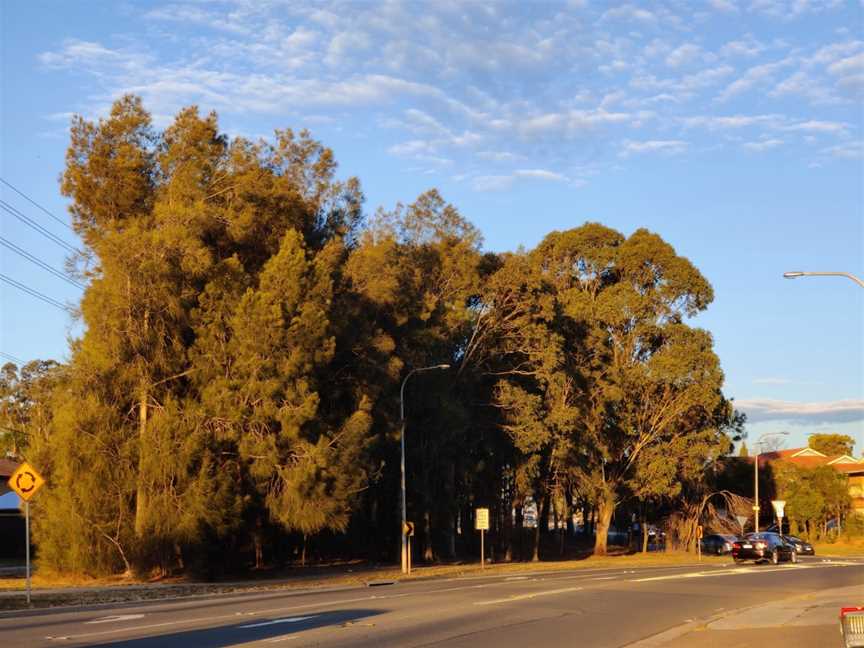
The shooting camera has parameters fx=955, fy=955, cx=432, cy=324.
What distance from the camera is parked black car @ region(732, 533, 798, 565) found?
46781 millimetres

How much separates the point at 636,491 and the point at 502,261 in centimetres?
1809

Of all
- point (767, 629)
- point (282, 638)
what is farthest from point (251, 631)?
point (767, 629)

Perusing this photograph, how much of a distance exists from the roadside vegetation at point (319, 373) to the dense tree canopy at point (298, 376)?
0.37 ft

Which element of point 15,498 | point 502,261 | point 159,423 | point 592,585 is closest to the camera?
point 592,585

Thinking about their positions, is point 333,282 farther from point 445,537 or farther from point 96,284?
point 445,537

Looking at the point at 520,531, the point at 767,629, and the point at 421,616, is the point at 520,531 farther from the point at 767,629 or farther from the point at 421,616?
the point at 767,629

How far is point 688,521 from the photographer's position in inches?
2677

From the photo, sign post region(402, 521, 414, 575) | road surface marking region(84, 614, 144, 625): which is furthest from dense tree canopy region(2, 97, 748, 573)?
road surface marking region(84, 614, 144, 625)

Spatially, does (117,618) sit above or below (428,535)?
above

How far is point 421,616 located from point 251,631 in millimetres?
4227

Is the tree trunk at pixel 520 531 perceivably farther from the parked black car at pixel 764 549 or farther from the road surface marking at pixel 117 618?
the road surface marking at pixel 117 618

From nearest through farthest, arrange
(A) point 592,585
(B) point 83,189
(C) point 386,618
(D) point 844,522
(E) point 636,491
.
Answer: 1. (C) point 386,618
2. (A) point 592,585
3. (B) point 83,189
4. (E) point 636,491
5. (D) point 844,522

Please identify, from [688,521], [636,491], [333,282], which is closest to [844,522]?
[688,521]

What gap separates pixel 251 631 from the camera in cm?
1716
